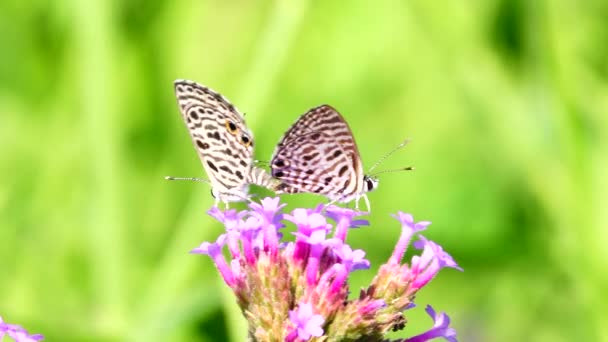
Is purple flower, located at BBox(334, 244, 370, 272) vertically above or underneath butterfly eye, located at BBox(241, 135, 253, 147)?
underneath

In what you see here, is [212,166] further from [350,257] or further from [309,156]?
[350,257]

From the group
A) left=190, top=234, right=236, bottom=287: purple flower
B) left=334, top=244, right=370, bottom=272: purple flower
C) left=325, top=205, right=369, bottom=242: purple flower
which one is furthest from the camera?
left=325, top=205, right=369, bottom=242: purple flower

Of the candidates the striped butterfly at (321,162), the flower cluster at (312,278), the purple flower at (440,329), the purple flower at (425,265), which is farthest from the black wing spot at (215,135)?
the purple flower at (440,329)

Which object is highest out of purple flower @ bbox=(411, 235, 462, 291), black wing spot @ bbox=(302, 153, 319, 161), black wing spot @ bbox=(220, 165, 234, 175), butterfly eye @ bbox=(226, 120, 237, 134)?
butterfly eye @ bbox=(226, 120, 237, 134)

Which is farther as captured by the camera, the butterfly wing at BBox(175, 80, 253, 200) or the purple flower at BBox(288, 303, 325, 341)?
the butterfly wing at BBox(175, 80, 253, 200)

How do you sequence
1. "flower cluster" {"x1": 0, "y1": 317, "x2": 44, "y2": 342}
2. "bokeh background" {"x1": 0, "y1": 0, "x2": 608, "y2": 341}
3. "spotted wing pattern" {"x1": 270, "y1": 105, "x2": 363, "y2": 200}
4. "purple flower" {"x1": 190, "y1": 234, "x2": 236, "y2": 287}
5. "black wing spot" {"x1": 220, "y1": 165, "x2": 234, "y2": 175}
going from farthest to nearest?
1. "bokeh background" {"x1": 0, "y1": 0, "x2": 608, "y2": 341}
2. "black wing spot" {"x1": 220, "y1": 165, "x2": 234, "y2": 175}
3. "spotted wing pattern" {"x1": 270, "y1": 105, "x2": 363, "y2": 200}
4. "purple flower" {"x1": 190, "y1": 234, "x2": 236, "y2": 287}
5. "flower cluster" {"x1": 0, "y1": 317, "x2": 44, "y2": 342}

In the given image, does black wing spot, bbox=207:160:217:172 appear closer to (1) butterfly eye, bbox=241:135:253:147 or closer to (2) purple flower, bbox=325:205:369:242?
(1) butterfly eye, bbox=241:135:253:147

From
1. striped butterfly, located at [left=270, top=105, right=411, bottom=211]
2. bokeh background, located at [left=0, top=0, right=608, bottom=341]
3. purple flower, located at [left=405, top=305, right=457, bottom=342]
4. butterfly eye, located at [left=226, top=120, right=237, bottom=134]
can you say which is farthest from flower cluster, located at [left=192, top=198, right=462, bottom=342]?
bokeh background, located at [left=0, top=0, right=608, bottom=341]

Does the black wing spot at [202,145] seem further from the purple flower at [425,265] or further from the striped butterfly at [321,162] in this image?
A: the purple flower at [425,265]

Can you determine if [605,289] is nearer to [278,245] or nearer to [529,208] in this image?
[529,208]

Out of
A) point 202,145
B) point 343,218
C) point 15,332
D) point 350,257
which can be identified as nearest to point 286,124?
point 202,145
